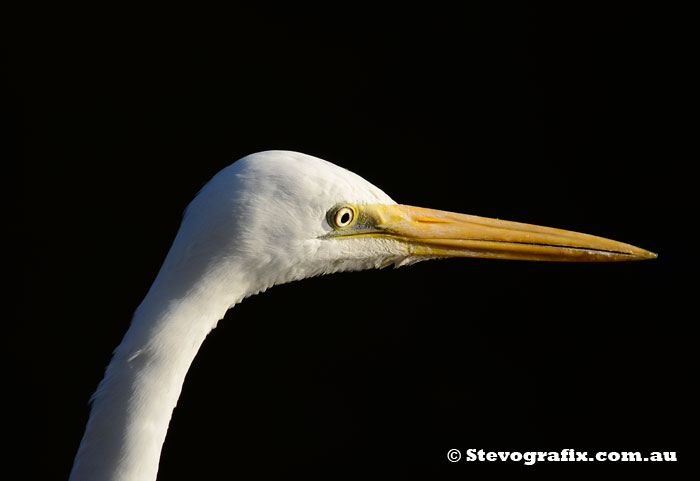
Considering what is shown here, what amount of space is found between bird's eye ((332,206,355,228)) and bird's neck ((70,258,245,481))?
0.91ft

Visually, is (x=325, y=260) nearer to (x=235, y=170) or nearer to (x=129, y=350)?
(x=235, y=170)

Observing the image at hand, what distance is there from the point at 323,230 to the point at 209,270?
0.87ft

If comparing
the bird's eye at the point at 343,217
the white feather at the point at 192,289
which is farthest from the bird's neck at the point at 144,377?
the bird's eye at the point at 343,217

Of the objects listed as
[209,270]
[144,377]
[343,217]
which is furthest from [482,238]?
[144,377]

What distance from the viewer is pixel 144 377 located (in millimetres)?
1440

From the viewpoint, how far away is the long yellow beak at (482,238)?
67.6 inches

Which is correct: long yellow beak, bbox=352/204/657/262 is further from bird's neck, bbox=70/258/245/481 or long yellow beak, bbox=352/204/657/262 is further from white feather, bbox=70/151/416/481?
bird's neck, bbox=70/258/245/481

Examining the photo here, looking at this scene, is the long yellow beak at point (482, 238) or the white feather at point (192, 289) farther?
the long yellow beak at point (482, 238)

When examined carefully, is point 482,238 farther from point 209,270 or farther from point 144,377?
point 144,377

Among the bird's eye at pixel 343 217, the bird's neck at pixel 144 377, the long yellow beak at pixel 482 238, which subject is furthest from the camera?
the long yellow beak at pixel 482 238

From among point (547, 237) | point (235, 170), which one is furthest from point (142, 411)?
point (547, 237)

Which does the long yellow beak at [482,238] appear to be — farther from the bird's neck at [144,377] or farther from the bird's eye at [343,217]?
the bird's neck at [144,377]

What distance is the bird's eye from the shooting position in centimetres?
159

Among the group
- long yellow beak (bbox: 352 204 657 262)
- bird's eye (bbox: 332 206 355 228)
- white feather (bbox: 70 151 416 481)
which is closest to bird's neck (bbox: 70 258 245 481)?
white feather (bbox: 70 151 416 481)
